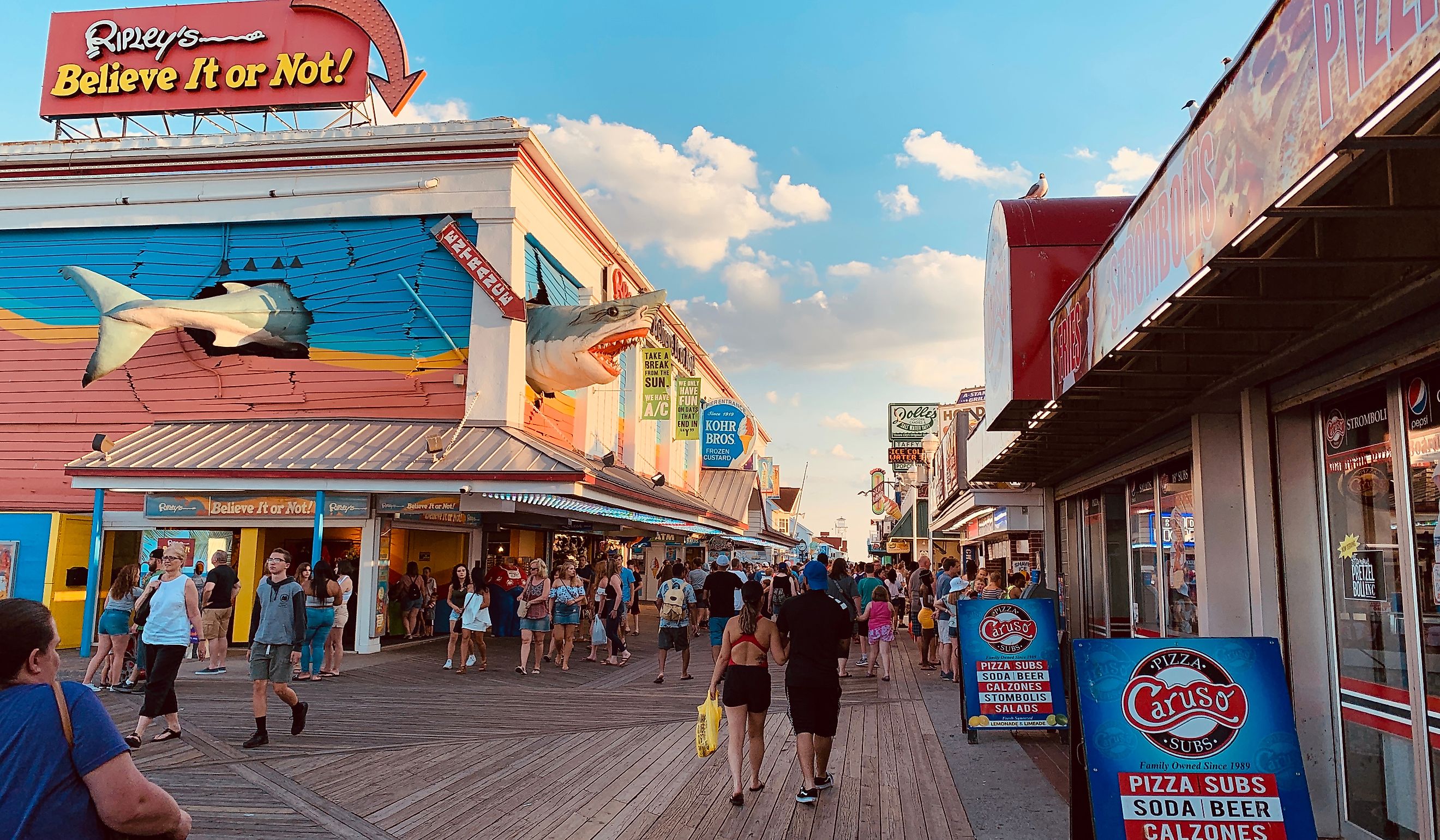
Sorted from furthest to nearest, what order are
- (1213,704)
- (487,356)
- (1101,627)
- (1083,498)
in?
(487,356) → (1083,498) → (1101,627) → (1213,704)

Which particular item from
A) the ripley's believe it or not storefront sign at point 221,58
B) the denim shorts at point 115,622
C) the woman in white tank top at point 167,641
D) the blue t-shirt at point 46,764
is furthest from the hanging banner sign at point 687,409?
the blue t-shirt at point 46,764

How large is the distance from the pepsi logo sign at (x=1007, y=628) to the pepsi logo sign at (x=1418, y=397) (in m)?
4.51

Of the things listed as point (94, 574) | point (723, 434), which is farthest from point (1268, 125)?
point (723, 434)

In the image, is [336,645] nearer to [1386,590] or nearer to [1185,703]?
[1185,703]

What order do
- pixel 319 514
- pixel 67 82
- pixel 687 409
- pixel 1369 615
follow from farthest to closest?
1. pixel 687 409
2. pixel 67 82
3. pixel 319 514
4. pixel 1369 615

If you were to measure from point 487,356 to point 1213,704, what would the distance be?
1443 centimetres

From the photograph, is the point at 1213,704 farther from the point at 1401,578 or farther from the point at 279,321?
the point at 279,321

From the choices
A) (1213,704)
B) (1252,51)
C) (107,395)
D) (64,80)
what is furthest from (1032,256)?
(64,80)

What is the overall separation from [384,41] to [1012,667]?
667 inches

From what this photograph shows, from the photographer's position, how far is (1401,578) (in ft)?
16.9

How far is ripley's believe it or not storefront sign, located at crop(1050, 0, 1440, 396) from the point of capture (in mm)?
2445

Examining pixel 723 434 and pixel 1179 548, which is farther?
pixel 723 434

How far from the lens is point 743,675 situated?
6.88 m

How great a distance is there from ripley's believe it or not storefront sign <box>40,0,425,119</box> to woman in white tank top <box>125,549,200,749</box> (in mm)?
13081
